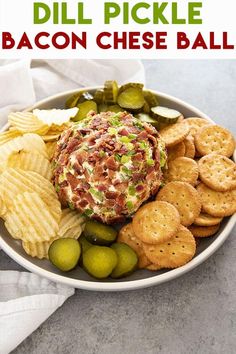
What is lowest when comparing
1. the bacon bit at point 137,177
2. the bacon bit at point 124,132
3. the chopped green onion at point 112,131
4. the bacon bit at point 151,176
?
the bacon bit at point 151,176

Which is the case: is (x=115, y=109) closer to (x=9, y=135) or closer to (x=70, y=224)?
(x=9, y=135)

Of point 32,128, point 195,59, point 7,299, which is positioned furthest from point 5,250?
point 195,59

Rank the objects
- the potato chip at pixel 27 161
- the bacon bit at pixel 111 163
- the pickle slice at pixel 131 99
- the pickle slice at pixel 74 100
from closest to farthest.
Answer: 1. the bacon bit at pixel 111 163
2. the potato chip at pixel 27 161
3. the pickle slice at pixel 131 99
4. the pickle slice at pixel 74 100

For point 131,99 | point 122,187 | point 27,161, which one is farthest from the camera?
point 131,99

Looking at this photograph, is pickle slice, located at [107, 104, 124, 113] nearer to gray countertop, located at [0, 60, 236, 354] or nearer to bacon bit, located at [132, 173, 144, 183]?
bacon bit, located at [132, 173, 144, 183]

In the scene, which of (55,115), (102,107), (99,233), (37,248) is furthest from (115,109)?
(37,248)

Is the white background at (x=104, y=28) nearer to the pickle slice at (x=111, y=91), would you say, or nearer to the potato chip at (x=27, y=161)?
the pickle slice at (x=111, y=91)

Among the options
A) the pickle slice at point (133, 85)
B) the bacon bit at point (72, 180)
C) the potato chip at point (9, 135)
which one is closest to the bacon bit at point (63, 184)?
the bacon bit at point (72, 180)
